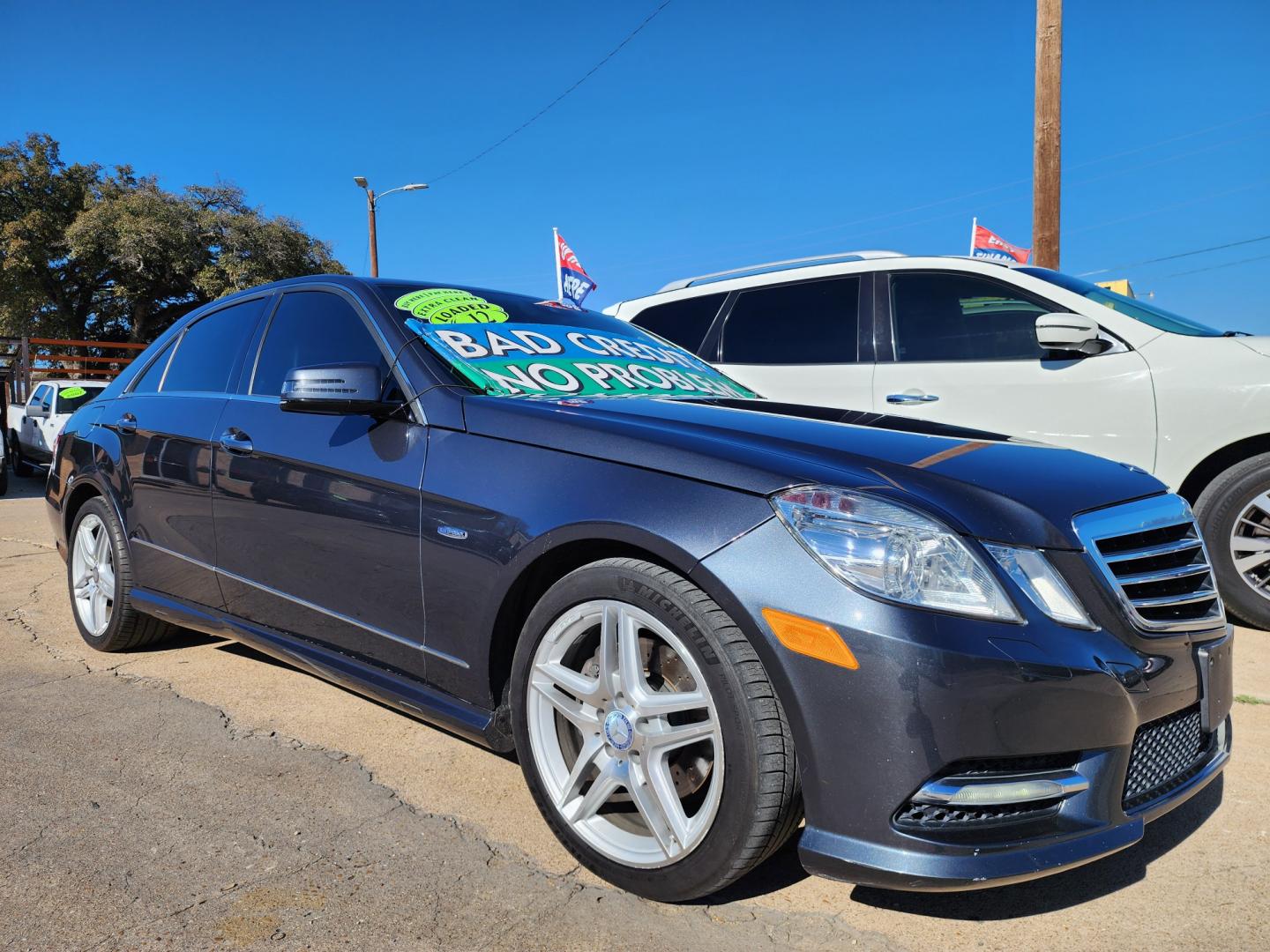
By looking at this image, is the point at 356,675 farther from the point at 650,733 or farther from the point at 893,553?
the point at 893,553

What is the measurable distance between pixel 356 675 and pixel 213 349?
5.78 feet

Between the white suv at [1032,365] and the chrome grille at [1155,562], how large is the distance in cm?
239

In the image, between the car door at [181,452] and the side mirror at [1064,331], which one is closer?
the car door at [181,452]

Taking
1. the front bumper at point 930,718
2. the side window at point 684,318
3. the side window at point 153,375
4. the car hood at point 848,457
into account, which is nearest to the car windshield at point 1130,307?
the side window at point 684,318

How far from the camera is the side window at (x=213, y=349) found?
360 centimetres

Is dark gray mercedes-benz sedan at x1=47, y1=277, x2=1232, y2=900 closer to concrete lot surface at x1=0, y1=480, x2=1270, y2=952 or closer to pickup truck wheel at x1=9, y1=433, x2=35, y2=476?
concrete lot surface at x1=0, y1=480, x2=1270, y2=952

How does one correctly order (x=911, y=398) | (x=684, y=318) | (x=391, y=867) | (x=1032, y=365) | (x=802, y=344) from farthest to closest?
(x=684, y=318) < (x=802, y=344) < (x=911, y=398) < (x=1032, y=365) < (x=391, y=867)

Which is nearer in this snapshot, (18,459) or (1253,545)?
(1253,545)

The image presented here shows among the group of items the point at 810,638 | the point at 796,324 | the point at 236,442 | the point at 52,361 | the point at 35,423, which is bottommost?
the point at 35,423

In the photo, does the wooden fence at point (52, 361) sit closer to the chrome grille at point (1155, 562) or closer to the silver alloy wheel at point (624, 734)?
the silver alloy wheel at point (624, 734)

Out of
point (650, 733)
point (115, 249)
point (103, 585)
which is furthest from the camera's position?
point (115, 249)

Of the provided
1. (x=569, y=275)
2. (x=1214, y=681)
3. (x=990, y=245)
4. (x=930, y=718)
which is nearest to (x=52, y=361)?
(x=569, y=275)

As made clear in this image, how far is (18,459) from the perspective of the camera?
14.9 m

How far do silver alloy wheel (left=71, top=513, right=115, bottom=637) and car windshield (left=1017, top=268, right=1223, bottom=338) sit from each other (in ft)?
15.5
